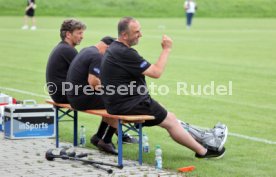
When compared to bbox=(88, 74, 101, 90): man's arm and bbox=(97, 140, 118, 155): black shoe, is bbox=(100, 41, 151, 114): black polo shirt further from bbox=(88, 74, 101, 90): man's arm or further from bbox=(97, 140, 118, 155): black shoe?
bbox=(97, 140, 118, 155): black shoe

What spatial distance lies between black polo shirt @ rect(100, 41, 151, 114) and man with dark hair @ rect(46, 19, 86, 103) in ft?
4.67

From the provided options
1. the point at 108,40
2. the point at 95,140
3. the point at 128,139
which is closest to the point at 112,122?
the point at 95,140

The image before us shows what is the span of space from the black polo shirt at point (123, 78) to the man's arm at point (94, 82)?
627mm

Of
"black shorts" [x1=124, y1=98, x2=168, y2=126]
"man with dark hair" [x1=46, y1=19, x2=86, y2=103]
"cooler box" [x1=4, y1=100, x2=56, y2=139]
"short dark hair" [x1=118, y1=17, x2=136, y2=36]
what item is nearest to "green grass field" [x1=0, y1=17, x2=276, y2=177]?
"cooler box" [x1=4, y1=100, x2=56, y2=139]

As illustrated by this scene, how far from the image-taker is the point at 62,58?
37.9ft

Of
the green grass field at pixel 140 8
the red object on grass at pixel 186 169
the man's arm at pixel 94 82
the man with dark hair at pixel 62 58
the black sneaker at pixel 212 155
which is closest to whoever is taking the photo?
the red object on grass at pixel 186 169

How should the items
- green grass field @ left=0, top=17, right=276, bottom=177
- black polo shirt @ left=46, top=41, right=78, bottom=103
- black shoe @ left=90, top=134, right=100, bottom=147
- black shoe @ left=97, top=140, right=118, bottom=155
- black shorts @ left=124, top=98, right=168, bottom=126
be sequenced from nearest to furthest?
black shorts @ left=124, top=98, right=168, bottom=126 < green grass field @ left=0, top=17, right=276, bottom=177 < black shoe @ left=97, top=140, right=118, bottom=155 < black shoe @ left=90, top=134, right=100, bottom=147 < black polo shirt @ left=46, top=41, right=78, bottom=103

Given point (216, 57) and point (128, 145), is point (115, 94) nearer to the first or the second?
point (128, 145)

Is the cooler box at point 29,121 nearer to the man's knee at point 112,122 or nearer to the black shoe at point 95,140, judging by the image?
the black shoe at point 95,140

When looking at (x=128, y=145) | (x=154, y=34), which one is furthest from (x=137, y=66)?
(x=154, y=34)

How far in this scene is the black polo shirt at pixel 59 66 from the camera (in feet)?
37.7

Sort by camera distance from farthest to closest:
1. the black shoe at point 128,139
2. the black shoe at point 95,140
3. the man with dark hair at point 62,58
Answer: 1. the black shoe at point 128,139
2. the man with dark hair at point 62,58
3. the black shoe at point 95,140

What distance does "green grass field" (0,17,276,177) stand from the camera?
415 inches

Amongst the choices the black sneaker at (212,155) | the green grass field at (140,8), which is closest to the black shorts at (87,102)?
the black sneaker at (212,155)
